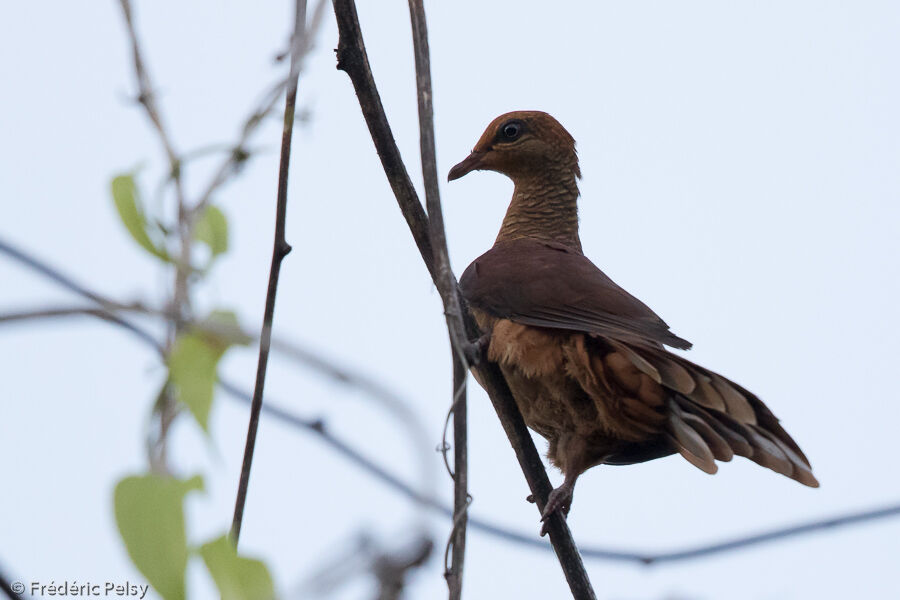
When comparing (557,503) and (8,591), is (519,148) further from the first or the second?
(8,591)

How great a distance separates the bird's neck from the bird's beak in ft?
0.64

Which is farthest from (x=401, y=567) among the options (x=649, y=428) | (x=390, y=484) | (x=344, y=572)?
(x=649, y=428)

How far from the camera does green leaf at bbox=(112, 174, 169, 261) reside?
40.7 inches

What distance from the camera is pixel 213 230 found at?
3.85ft

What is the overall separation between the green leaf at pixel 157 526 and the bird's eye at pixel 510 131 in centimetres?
334

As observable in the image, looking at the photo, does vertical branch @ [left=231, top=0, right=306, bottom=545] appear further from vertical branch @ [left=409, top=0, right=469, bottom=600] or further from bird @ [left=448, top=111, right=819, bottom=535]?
bird @ [left=448, top=111, right=819, bottom=535]

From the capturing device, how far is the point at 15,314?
80 cm

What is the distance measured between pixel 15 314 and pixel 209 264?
32 cm

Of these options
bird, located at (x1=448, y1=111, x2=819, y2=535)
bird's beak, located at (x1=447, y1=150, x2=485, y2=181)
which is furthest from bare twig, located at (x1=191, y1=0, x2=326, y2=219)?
bird's beak, located at (x1=447, y1=150, x2=485, y2=181)

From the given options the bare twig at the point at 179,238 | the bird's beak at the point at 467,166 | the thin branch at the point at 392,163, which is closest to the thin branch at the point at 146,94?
the bare twig at the point at 179,238

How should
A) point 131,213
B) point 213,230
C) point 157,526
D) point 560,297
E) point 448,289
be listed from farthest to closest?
point 560,297 → point 448,289 → point 213,230 → point 131,213 → point 157,526

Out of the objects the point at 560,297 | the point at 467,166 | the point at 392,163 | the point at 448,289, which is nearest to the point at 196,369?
the point at 448,289

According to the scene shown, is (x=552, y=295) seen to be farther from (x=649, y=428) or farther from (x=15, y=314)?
(x=15, y=314)

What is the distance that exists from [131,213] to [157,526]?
12.9 inches
